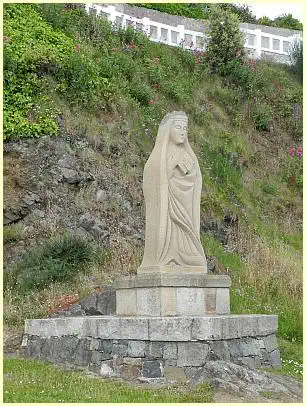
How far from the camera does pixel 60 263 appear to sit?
12398mm

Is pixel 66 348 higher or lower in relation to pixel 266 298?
lower

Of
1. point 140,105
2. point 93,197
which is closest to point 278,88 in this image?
point 140,105

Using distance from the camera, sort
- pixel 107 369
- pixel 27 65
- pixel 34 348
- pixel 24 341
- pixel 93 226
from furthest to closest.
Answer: pixel 27 65, pixel 93 226, pixel 24 341, pixel 34 348, pixel 107 369

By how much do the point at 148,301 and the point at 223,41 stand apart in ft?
51.7

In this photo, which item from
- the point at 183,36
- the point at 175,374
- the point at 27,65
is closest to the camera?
the point at 175,374


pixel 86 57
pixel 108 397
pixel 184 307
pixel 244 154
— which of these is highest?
pixel 86 57

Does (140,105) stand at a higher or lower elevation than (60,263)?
higher

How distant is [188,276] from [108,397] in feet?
7.92

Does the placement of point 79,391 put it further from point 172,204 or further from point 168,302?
point 172,204

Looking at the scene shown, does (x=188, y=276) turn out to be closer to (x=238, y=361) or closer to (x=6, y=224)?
(x=238, y=361)

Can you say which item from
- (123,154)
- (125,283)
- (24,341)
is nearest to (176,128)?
(125,283)

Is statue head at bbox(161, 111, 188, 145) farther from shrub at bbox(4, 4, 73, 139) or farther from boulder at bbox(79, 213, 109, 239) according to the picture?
shrub at bbox(4, 4, 73, 139)

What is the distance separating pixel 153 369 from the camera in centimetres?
820

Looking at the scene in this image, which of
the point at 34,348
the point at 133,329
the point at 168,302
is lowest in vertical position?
the point at 34,348
